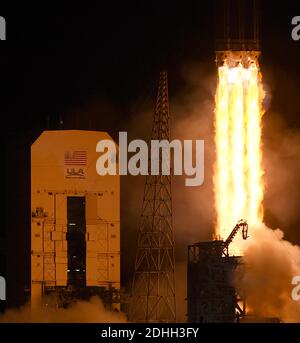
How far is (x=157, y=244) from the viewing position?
70.4m

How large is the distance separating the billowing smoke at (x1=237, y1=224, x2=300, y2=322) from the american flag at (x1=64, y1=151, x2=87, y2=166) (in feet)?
23.1

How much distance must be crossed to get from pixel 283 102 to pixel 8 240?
40.4ft

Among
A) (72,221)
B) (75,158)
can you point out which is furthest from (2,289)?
(75,158)

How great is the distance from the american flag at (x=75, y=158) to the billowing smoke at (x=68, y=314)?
5272 mm

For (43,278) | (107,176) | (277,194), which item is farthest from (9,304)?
(277,194)

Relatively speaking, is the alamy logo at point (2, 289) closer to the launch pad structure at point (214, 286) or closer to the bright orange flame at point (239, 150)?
the launch pad structure at point (214, 286)

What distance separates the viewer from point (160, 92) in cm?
6931

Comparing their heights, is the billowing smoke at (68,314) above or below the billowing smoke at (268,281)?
below

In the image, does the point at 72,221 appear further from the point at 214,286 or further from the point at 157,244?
the point at 214,286
